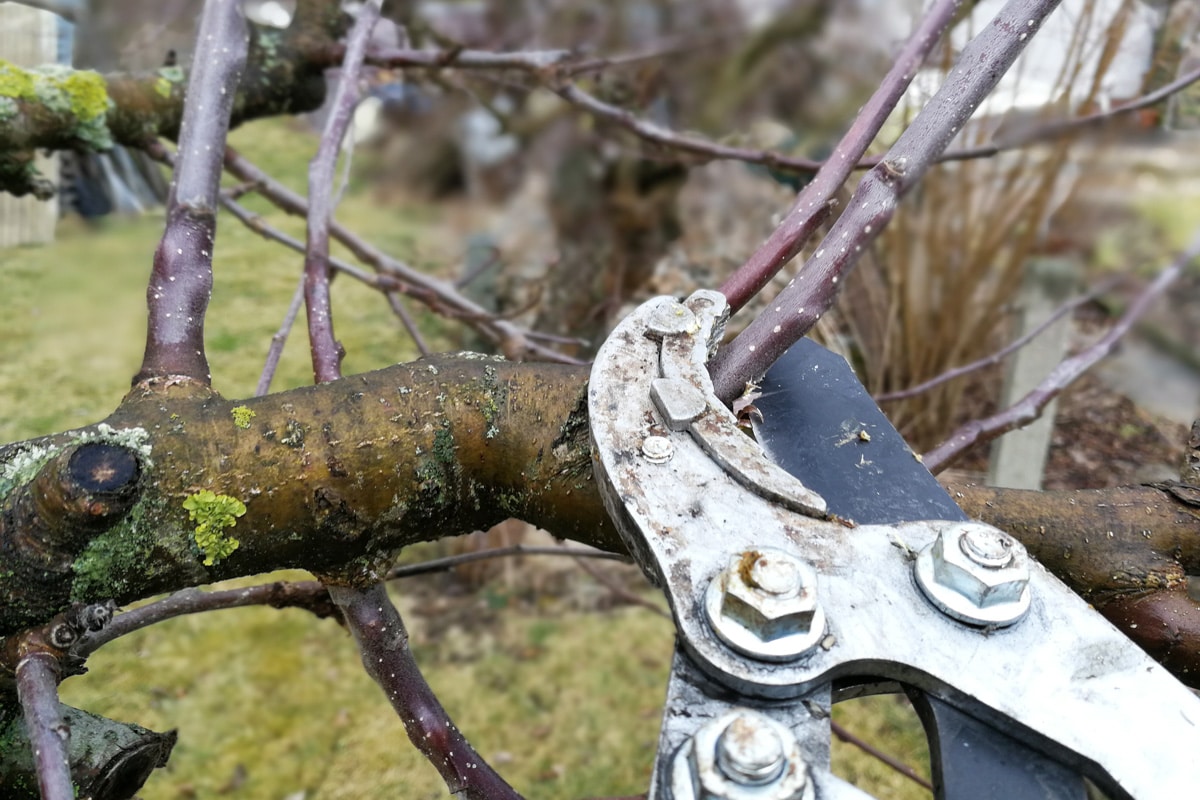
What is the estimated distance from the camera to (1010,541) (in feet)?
1.92

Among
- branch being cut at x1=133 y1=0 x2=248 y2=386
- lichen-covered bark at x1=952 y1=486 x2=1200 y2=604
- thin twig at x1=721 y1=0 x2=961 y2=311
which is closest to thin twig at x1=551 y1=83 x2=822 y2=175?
thin twig at x1=721 y1=0 x2=961 y2=311

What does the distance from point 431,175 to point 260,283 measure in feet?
4.66

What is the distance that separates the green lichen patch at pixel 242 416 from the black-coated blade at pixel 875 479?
0.40 m

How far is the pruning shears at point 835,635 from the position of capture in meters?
0.54

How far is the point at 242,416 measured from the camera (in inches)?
24.4

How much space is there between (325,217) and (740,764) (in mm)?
803

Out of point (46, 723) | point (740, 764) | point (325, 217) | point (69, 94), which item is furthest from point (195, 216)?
point (69, 94)

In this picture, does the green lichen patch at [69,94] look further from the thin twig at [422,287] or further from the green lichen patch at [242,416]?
the green lichen patch at [242,416]

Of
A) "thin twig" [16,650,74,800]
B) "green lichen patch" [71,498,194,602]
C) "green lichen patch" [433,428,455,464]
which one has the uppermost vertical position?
"green lichen patch" [433,428,455,464]

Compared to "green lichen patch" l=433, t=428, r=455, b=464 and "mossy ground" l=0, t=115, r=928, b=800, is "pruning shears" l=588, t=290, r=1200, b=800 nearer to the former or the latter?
"green lichen patch" l=433, t=428, r=455, b=464

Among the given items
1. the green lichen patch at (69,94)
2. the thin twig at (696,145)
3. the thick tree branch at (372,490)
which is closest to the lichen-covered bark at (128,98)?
the green lichen patch at (69,94)

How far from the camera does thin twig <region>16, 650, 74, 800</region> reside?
497 millimetres

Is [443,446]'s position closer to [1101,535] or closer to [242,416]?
[242,416]

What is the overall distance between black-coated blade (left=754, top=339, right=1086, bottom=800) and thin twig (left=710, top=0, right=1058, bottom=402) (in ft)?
0.23
